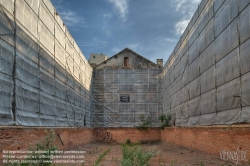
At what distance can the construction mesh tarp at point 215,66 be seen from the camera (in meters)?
7.95

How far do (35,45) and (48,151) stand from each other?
638cm

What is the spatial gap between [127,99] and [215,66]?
53.7 feet

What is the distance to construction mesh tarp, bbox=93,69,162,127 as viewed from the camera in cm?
2597

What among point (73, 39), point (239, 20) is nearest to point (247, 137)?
point (239, 20)

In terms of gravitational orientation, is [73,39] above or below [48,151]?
above

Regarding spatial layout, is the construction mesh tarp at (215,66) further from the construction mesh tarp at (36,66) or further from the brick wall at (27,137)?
the construction mesh tarp at (36,66)

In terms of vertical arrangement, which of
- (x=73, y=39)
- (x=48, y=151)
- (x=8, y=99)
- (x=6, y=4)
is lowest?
(x=48, y=151)

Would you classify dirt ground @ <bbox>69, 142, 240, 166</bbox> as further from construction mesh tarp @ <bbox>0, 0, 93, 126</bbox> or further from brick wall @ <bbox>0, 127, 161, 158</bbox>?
construction mesh tarp @ <bbox>0, 0, 93, 126</bbox>

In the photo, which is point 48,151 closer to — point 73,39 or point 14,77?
point 14,77

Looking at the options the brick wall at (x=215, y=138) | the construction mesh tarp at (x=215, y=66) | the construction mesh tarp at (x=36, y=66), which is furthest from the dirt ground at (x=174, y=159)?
the construction mesh tarp at (x=36, y=66)

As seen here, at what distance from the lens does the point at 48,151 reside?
537 cm

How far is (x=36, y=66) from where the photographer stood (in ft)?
35.0

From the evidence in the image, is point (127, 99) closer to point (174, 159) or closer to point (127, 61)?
point (127, 61)

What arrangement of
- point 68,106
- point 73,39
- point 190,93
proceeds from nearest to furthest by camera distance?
point 190,93 < point 68,106 < point 73,39
